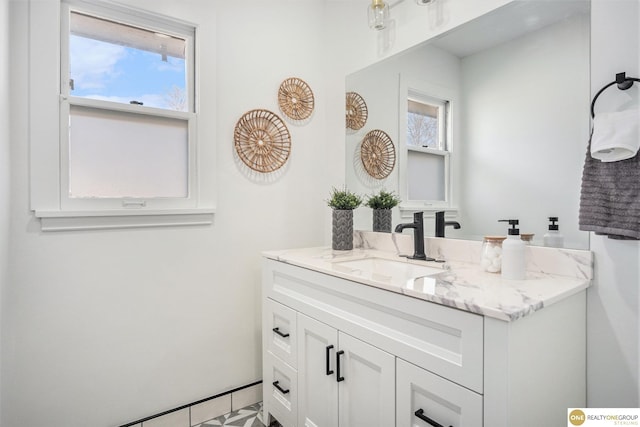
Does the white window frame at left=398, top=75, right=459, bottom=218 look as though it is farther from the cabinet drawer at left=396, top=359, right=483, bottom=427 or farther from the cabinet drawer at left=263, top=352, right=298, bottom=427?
the cabinet drawer at left=263, top=352, right=298, bottom=427

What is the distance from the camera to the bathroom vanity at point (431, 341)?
0.88 meters

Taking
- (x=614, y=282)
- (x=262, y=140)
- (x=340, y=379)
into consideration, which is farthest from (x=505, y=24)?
(x=340, y=379)

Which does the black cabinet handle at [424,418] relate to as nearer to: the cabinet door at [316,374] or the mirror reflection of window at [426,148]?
the cabinet door at [316,374]

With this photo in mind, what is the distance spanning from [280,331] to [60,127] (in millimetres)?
1327

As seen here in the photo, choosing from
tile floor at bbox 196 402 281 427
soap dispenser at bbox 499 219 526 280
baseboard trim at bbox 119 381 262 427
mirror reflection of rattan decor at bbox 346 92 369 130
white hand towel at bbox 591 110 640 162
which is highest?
mirror reflection of rattan decor at bbox 346 92 369 130

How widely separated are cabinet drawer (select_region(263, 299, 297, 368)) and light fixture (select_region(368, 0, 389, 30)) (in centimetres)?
148

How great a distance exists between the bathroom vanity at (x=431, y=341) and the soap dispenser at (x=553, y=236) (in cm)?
4

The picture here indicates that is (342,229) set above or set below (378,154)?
below

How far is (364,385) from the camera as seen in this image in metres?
1.23

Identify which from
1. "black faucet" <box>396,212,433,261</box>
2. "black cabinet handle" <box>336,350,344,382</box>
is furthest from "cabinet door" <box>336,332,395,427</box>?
"black faucet" <box>396,212,433,261</box>

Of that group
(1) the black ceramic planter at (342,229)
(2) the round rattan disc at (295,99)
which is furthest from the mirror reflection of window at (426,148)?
(2) the round rattan disc at (295,99)

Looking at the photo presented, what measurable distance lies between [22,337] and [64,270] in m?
0.30

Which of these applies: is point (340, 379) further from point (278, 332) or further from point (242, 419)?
point (242, 419)

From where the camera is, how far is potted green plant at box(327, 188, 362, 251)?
1.92 metres
